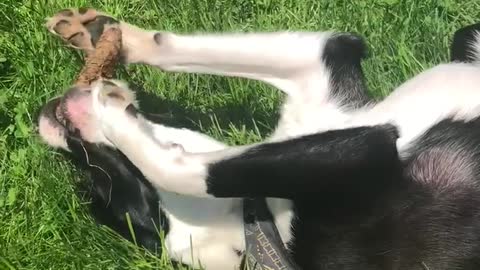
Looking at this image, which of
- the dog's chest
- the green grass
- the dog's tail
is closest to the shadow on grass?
the green grass

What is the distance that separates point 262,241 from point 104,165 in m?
0.53

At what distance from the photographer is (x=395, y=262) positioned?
9.02ft

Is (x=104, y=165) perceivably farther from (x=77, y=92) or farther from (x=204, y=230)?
(x=204, y=230)

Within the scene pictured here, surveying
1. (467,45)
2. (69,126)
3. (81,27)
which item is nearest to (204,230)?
(69,126)

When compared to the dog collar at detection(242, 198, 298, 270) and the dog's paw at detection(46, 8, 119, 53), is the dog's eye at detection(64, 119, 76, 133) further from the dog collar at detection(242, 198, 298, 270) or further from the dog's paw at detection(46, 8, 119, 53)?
the dog collar at detection(242, 198, 298, 270)

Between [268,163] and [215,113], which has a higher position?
[268,163]

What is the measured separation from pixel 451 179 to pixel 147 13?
147cm

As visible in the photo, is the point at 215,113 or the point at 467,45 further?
the point at 215,113

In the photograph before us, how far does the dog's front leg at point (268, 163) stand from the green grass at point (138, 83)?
342 mm

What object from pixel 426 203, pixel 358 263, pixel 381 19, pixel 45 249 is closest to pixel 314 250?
pixel 358 263

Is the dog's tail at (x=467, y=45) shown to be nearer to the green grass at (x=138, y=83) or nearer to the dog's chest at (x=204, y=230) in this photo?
the green grass at (x=138, y=83)

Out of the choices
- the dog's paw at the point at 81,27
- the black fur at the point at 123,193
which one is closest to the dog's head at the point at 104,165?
the black fur at the point at 123,193

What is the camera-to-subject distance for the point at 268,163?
8.61 feet

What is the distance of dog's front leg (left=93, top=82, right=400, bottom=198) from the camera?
2.63 metres
